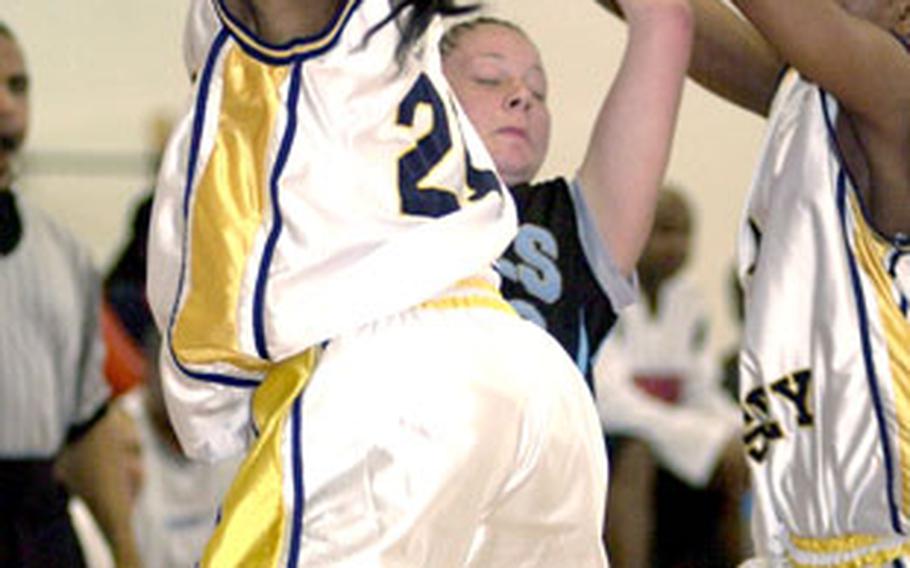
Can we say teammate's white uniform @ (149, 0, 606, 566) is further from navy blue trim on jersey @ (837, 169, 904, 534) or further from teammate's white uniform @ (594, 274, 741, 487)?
teammate's white uniform @ (594, 274, 741, 487)

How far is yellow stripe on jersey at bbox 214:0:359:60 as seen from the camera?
2451 millimetres

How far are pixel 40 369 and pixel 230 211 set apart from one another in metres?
1.83

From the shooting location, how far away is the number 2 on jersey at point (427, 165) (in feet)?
8.14

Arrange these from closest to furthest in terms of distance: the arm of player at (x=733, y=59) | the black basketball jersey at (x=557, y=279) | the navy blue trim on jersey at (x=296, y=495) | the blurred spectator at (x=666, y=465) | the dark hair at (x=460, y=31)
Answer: the navy blue trim on jersey at (x=296, y=495) < the black basketball jersey at (x=557, y=279) < the dark hair at (x=460, y=31) < the arm of player at (x=733, y=59) < the blurred spectator at (x=666, y=465)

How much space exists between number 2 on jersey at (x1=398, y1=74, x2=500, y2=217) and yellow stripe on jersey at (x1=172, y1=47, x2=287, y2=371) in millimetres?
148

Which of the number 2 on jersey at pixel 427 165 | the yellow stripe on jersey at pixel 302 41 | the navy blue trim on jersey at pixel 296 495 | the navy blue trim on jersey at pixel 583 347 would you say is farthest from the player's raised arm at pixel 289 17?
the navy blue trim on jersey at pixel 583 347

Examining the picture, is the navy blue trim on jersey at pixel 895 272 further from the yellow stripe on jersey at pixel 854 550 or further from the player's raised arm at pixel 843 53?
the yellow stripe on jersey at pixel 854 550

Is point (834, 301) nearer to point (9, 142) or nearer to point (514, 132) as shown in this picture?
point (514, 132)

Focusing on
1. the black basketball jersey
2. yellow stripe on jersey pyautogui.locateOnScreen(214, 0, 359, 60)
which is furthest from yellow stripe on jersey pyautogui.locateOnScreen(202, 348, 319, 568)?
the black basketball jersey

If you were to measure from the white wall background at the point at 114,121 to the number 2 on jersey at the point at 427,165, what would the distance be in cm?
326

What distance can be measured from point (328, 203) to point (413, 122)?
0.49ft

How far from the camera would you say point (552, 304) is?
115 inches

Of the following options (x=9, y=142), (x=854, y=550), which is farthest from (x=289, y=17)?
(x=9, y=142)

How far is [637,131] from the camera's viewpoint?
2.97 metres
